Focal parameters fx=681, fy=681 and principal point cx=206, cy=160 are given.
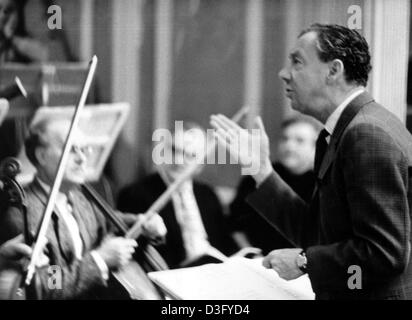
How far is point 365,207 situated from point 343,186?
151mm

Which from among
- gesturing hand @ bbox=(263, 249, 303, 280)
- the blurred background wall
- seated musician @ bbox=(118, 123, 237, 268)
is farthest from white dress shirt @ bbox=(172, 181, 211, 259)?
gesturing hand @ bbox=(263, 249, 303, 280)

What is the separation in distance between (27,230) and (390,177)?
5.00 feet

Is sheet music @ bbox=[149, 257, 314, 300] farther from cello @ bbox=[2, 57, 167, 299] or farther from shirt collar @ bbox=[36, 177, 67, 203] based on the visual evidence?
shirt collar @ bbox=[36, 177, 67, 203]

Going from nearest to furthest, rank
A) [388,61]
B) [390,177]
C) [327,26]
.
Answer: [390,177] → [327,26] → [388,61]

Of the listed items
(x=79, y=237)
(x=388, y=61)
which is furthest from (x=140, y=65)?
(x=388, y=61)

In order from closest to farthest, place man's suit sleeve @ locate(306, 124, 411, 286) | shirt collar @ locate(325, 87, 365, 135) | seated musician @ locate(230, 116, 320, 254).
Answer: man's suit sleeve @ locate(306, 124, 411, 286) → shirt collar @ locate(325, 87, 365, 135) → seated musician @ locate(230, 116, 320, 254)

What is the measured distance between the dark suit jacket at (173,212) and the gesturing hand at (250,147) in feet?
0.63

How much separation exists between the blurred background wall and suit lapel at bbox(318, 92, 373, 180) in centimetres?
50

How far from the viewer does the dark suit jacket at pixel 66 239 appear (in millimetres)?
2811

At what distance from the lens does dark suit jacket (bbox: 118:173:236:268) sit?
2807mm

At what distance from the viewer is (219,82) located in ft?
9.21

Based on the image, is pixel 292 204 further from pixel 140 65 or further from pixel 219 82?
pixel 140 65

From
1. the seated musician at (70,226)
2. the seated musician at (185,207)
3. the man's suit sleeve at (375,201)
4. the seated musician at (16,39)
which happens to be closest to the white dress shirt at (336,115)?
the man's suit sleeve at (375,201)

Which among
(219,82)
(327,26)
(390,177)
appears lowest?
(390,177)
